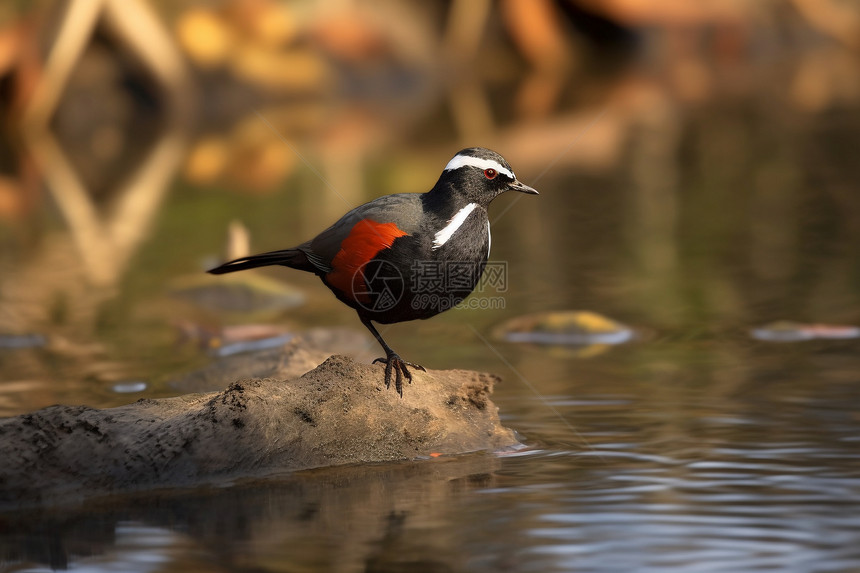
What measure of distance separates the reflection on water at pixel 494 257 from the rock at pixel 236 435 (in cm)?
16

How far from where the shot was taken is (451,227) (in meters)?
6.08

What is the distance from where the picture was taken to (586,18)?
107ft

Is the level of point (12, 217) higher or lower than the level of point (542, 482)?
higher

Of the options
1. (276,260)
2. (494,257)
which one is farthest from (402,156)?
(276,260)

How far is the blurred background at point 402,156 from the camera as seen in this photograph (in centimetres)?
1002

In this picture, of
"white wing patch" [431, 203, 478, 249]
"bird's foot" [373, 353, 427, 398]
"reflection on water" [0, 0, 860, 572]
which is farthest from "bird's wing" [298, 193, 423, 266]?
"reflection on water" [0, 0, 860, 572]

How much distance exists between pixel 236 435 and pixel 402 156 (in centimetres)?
1269

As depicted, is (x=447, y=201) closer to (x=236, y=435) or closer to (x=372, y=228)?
(x=372, y=228)

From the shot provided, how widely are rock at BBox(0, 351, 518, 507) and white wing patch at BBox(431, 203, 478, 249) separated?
32.8 inches

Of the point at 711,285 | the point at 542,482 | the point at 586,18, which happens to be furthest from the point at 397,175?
the point at 586,18

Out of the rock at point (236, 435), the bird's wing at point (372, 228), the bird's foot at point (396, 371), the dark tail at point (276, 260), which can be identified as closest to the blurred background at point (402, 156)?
the dark tail at point (276, 260)

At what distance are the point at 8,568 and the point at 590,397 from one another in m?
3.40

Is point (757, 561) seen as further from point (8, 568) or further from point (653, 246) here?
point (653, 246)

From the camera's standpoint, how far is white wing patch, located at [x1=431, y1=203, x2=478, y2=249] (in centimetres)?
605
